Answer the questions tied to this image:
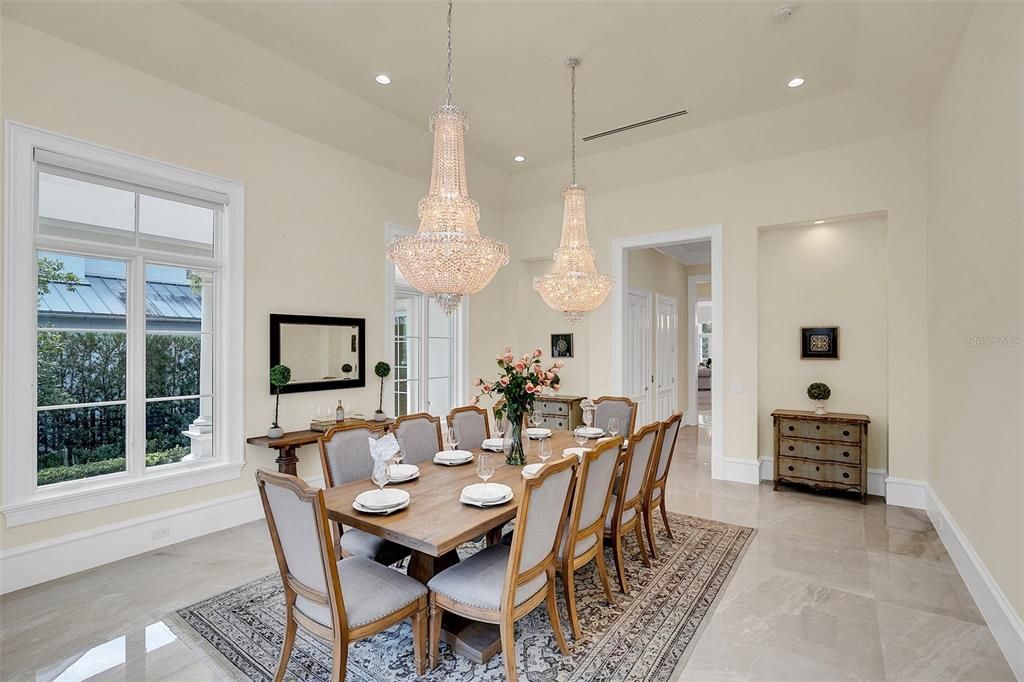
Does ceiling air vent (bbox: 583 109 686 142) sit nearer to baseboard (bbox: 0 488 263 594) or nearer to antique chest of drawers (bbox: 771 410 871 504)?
antique chest of drawers (bbox: 771 410 871 504)

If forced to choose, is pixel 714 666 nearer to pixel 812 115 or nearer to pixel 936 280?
pixel 936 280

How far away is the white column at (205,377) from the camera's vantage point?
3830 mm

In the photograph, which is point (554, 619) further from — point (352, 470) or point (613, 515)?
point (352, 470)

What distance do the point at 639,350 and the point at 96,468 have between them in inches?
241

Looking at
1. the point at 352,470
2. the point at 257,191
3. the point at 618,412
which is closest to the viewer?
the point at 352,470

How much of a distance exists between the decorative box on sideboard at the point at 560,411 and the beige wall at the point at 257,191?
7.82 ft

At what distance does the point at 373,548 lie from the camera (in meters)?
2.56

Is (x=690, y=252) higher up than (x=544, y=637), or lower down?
higher up

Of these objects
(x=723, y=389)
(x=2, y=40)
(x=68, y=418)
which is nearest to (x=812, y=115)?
(x=723, y=389)

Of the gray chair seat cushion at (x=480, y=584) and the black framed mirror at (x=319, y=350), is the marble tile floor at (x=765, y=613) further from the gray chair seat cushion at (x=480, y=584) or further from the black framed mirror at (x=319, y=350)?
the black framed mirror at (x=319, y=350)

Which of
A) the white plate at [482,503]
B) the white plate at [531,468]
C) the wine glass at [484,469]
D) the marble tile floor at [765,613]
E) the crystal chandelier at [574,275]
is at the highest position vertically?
the crystal chandelier at [574,275]

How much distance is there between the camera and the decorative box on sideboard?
6.30 m

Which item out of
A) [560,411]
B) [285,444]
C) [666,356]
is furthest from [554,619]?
[666,356]

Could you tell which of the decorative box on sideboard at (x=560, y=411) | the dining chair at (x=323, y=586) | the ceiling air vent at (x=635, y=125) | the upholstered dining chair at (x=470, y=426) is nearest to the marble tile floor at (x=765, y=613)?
the dining chair at (x=323, y=586)
